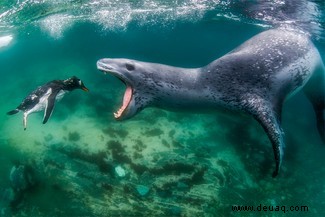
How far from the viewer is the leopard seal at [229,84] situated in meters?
4.13

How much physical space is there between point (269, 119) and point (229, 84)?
0.82 m

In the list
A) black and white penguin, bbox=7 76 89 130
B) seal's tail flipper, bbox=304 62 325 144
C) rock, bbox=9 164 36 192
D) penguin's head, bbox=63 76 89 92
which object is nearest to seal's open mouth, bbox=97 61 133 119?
penguin's head, bbox=63 76 89 92

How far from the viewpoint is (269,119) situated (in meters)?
4.23

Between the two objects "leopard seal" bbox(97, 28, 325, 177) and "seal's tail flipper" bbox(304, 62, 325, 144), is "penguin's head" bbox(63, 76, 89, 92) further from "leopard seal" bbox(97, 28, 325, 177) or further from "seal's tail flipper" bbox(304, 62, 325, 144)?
"seal's tail flipper" bbox(304, 62, 325, 144)

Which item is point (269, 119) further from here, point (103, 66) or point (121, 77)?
point (103, 66)

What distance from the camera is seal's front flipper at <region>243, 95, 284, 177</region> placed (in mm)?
4059

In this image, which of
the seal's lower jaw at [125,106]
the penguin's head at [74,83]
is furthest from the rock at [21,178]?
the seal's lower jaw at [125,106]

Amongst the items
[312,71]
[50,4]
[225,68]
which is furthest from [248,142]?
[50,4]

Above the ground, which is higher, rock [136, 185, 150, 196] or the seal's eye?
the seal's eye

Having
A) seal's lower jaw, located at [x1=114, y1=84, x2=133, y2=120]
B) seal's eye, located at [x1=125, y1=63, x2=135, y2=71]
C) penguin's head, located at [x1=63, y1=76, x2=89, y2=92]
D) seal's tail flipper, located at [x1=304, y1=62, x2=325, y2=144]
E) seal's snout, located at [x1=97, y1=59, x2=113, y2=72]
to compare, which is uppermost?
seal's snout, located at [x1=97, y1=59, x2=113, y2=72]

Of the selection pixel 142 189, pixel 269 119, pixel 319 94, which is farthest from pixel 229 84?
pixel 319 94

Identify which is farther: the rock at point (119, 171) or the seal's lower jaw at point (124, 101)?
the rock at point (119, 171)

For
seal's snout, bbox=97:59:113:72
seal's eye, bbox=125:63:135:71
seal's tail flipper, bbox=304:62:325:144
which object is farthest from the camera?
seal's tail flipper, bbox=304:62:325:144

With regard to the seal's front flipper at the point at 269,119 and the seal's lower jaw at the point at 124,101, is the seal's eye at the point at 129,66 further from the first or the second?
the seal's front flipper at the point at 269,119
